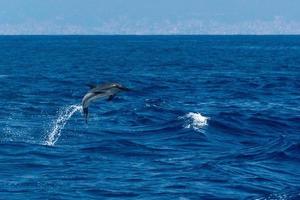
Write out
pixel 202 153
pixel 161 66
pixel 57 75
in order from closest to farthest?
pixel 202 153 → pixel 57 75 → pixel 161 66

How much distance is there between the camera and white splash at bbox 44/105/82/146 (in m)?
42.5

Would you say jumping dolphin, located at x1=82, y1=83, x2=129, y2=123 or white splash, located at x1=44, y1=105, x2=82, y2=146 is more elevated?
white splash, located at x1=44, y1=105, x2=82, y2=146

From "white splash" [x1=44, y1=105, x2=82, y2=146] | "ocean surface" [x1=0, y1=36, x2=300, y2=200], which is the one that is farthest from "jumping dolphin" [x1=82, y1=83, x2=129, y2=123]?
"white splash" [x1=44, y1=105, x2=82, y2=146]

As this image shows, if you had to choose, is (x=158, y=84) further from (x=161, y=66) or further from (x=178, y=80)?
(x=161, y=66)

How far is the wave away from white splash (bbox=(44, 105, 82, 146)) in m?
7.99

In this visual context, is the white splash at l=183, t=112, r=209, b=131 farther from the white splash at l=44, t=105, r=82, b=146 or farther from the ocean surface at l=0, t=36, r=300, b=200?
the white splash at l=44, t=105, r=82, b=146

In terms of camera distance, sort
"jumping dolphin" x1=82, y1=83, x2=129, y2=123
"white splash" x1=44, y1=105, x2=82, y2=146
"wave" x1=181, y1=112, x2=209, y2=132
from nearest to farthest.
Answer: "jumping dolphin" x1=82, y1=83, x2=129, y2=123
"white splash" x1=44, y1=105, x2=82, y2=146
"wave" x1=181, y1=112, x2=209, y2=132

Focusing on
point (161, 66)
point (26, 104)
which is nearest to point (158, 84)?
point (26, 104)

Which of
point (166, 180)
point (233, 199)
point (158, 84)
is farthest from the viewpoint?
point (158, 84)

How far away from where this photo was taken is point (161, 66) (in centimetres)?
11944

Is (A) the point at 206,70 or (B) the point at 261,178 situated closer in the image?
(B) the point at 261,178

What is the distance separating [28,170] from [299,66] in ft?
305

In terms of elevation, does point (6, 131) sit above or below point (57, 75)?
below

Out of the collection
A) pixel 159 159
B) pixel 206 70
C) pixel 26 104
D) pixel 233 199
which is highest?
pixel 206 70
